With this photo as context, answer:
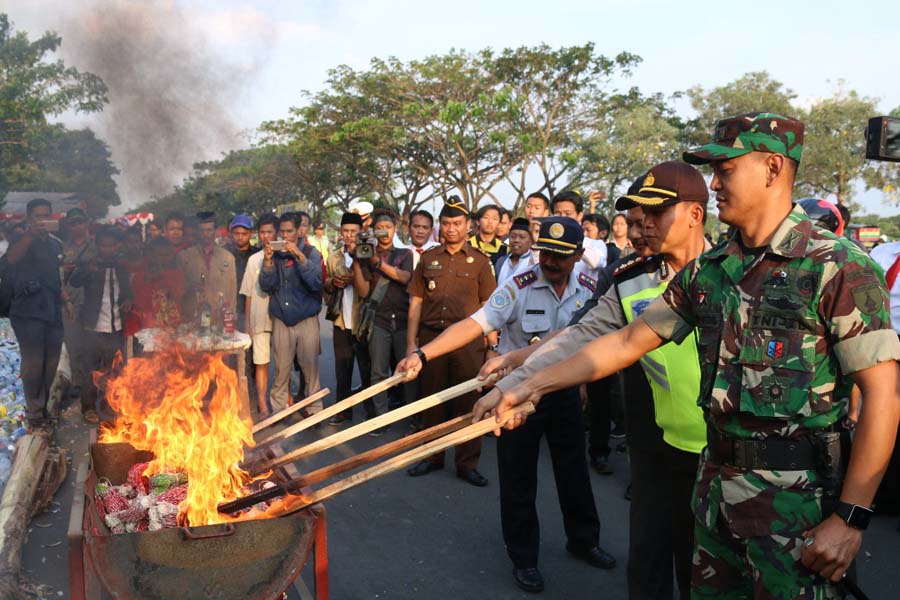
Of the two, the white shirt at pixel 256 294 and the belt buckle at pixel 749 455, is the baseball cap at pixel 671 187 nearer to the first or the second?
the belt buckle at pixel 749 455

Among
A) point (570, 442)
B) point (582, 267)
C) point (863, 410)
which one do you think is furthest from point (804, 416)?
point (582, 267)

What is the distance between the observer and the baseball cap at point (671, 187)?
3.21m

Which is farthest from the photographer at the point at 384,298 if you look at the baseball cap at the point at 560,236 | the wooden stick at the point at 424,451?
the wooden stick at the point at 424,451

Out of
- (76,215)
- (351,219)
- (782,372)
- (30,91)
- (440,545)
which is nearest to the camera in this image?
(782,372)

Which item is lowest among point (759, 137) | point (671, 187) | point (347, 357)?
point (347, 357)

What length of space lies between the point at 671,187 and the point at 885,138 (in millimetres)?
2289

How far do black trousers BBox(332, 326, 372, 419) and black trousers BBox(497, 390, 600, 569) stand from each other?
3.74 metres

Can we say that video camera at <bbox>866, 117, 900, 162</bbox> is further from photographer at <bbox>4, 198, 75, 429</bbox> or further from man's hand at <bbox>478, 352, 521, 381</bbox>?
photographer at <bbox>4, 198, 75, 429</bbox>

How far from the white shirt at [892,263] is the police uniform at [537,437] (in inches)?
82.1

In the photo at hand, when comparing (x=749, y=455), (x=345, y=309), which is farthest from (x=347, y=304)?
(x=749, y=455)

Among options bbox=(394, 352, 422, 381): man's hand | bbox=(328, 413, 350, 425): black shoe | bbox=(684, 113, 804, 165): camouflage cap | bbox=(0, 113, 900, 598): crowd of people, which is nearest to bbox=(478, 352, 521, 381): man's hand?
bbox=(0, 113, 900, 598): crowd of people

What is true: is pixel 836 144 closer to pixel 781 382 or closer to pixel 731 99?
pixel 731 99

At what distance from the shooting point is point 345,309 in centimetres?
805

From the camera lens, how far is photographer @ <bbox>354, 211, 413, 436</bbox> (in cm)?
762
